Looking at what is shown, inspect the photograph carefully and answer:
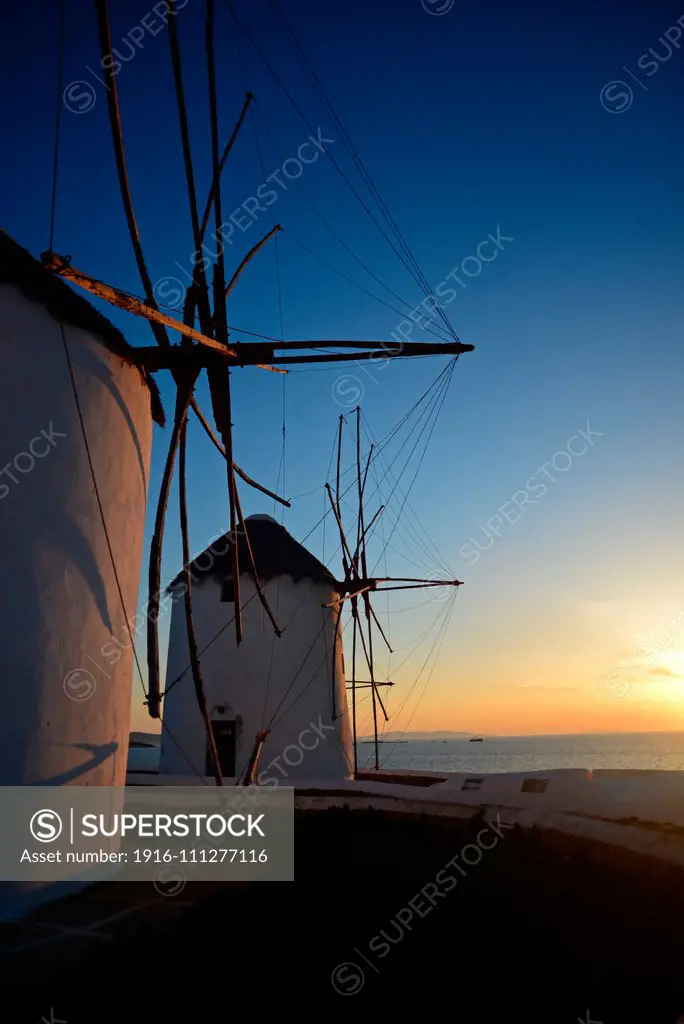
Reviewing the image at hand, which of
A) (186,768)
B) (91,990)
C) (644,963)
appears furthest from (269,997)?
(186,768)

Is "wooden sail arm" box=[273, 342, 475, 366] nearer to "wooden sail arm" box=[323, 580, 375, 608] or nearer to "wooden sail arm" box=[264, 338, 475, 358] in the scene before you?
"wooden sail arm" box=[264, 338, 475, 358]

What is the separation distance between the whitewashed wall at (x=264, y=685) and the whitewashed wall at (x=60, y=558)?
930 cm

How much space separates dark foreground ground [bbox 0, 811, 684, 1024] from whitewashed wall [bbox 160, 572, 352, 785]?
9665 mm

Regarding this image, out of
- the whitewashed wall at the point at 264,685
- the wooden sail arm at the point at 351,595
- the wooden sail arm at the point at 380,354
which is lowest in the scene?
the whitewashed wall at the point at 264,685

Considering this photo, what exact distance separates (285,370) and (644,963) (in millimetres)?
7113

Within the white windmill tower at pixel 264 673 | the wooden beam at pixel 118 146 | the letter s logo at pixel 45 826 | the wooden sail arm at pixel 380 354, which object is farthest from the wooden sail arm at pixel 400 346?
the white windmill tower at pixel 264 673

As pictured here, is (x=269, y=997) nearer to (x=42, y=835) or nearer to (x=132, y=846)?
(x=42, y=835)

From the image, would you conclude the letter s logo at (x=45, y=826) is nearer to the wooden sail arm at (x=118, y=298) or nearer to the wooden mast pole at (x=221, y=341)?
the wooden mast pole at (x=221, y=341)

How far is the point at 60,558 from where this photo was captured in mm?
6152

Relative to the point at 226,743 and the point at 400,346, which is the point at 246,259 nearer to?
the point at 400,346

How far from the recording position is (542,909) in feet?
18.0

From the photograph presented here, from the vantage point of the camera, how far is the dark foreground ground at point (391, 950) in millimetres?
3787

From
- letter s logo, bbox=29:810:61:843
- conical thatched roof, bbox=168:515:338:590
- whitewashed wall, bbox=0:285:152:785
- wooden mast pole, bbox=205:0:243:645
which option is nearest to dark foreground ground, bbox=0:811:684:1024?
letter s logo, bbox=29:810:61:843

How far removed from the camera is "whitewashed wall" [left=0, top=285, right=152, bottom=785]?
5.71m
